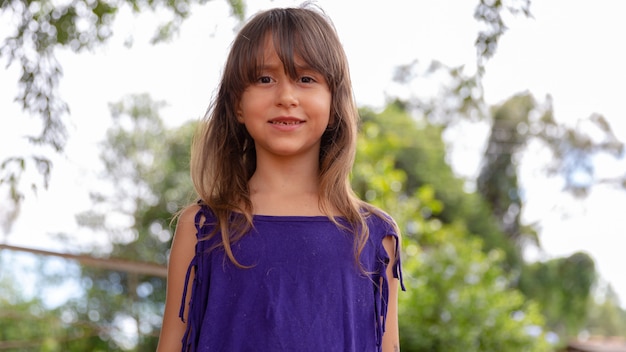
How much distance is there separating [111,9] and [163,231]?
4.67 meters

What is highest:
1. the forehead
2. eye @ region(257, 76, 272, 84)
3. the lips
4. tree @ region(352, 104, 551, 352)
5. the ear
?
the forehead

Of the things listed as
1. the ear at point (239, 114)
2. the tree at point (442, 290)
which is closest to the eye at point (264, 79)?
the ear at point (239, 114)

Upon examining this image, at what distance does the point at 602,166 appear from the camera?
1450 cm

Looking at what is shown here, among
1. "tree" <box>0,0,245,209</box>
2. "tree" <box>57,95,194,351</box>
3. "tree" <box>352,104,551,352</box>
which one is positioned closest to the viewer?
"tree" <box>0,0,245,209</box>

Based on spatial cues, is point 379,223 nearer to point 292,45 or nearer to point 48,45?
point 292,45

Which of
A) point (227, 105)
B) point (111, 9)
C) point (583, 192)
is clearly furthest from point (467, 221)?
point (227, 105)

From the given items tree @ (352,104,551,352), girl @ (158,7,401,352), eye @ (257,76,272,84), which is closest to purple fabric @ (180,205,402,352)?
girl @ (158,7,401,352)

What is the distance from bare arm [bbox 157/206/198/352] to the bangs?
0.32 m

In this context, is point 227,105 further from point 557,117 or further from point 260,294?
point 557,117

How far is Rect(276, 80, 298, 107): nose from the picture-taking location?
161 cm

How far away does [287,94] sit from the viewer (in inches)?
63.3

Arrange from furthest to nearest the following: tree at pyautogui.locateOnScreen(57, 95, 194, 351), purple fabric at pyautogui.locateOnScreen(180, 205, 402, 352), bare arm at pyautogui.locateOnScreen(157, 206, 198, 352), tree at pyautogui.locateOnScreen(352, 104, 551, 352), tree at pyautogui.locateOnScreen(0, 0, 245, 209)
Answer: tree at pyautogui.locateOnScreen(57, 95, 194, 351), tree at pyautogui.locateOnScreen(352, 104, 551, 352), tree at pyautogui.locateOnScreen(0, 0, 245, 209), bare arm at pyautogui.locateOnScreen(157, 206, 198, 352), purple fabric at pyautogui.locateOnScreen(180, 205, 402, 352)

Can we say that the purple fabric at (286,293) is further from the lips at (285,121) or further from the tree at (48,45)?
the tree at (48,45)

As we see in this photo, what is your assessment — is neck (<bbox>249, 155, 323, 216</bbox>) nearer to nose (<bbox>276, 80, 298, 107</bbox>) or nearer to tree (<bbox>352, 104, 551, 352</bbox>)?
nose (<bbox>276, 80, 298, 107</bbox>)
